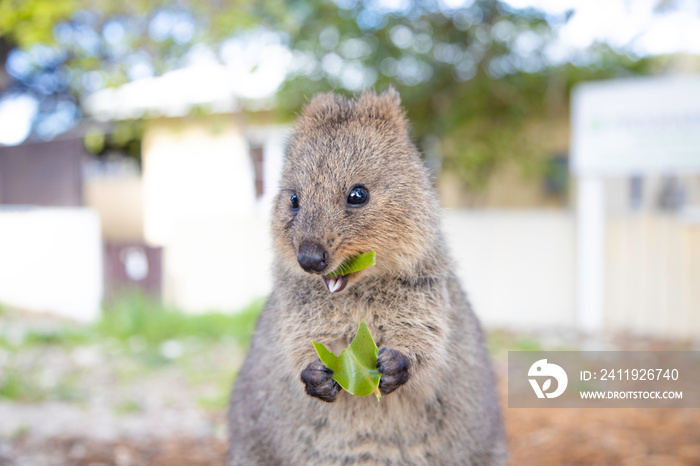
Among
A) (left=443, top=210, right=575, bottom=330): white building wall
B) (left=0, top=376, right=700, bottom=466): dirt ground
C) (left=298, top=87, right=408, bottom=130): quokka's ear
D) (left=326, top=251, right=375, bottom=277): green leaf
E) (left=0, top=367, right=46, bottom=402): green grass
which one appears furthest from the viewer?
(left=443, top=210, right=575, bottom=330): white building wall

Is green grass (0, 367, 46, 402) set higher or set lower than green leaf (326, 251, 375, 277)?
lower

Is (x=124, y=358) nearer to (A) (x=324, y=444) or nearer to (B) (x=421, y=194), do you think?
(A) (x=324, y=444)

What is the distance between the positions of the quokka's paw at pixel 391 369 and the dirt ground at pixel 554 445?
2147mm

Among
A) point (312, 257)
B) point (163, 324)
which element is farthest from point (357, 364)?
point (163, 324)

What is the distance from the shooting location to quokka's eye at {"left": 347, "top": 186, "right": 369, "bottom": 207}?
2.04 m

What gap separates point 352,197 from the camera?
2.05m

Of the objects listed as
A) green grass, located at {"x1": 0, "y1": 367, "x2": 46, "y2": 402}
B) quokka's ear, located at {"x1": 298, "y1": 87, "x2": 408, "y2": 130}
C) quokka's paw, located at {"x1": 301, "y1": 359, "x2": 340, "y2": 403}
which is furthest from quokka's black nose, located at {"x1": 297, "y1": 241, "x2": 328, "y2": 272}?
green grass, located at {"x1": 0, "y1": 367, "x2": 46, "y2": 402}

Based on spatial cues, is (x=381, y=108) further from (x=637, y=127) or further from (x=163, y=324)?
(x=637, y=127)

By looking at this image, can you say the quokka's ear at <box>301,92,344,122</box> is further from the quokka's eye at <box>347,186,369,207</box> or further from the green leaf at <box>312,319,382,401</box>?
the green leaf at <box>312,319,382,401</box>

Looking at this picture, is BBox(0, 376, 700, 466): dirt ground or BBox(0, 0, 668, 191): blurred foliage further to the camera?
BBox(0, 0, 668, 191): blurred foliage

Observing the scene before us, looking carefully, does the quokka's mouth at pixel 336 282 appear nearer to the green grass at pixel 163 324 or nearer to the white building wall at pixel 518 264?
the green grass at pixel 163 324

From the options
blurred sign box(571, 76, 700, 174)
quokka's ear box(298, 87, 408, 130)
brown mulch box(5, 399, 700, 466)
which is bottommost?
brown mulch box(5, 399, 700, 466)

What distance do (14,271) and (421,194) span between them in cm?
851

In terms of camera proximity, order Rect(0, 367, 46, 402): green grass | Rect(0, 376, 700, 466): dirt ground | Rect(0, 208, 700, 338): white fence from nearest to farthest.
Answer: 1. Rect(0, 376, 700, 466): dirt ground
2. Rect(0, 367, 46, 402): green grass
3. Rect(0, 208, 700, 338): white fence
